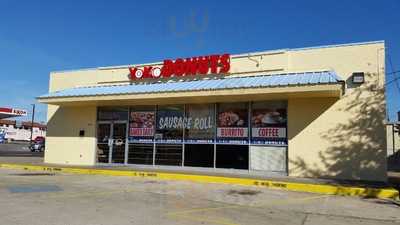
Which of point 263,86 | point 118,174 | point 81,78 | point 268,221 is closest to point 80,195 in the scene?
point 268,221

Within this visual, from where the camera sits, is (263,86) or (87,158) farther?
(87,158)

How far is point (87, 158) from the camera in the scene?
24.1 meters

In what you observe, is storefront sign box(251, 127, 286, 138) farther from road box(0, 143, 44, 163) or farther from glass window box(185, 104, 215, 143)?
road box(0, 143, 44, 163)

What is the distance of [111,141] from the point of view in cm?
2364

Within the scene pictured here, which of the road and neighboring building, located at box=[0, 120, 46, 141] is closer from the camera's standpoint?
the road

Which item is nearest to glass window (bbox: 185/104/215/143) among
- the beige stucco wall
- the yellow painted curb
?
the yellow painted curb

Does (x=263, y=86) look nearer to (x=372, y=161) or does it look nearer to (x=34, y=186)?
(x=372, y=161)

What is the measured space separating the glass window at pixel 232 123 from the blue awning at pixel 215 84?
122 centimetres

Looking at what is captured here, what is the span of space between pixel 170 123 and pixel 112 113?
141 inches

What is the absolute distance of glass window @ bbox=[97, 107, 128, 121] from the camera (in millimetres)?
23388

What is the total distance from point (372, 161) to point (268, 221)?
9.22m

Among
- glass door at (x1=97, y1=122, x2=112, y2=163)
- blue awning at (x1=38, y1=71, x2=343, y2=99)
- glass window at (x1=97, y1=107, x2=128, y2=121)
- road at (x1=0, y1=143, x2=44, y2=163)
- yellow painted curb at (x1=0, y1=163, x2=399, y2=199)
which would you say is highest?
blue awning at (x1=38, y1=71, x2=343, y2=99)

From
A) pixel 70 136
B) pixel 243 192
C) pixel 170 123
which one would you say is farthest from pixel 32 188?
pixel 70 136

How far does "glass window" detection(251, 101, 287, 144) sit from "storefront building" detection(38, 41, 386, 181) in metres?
0.04
